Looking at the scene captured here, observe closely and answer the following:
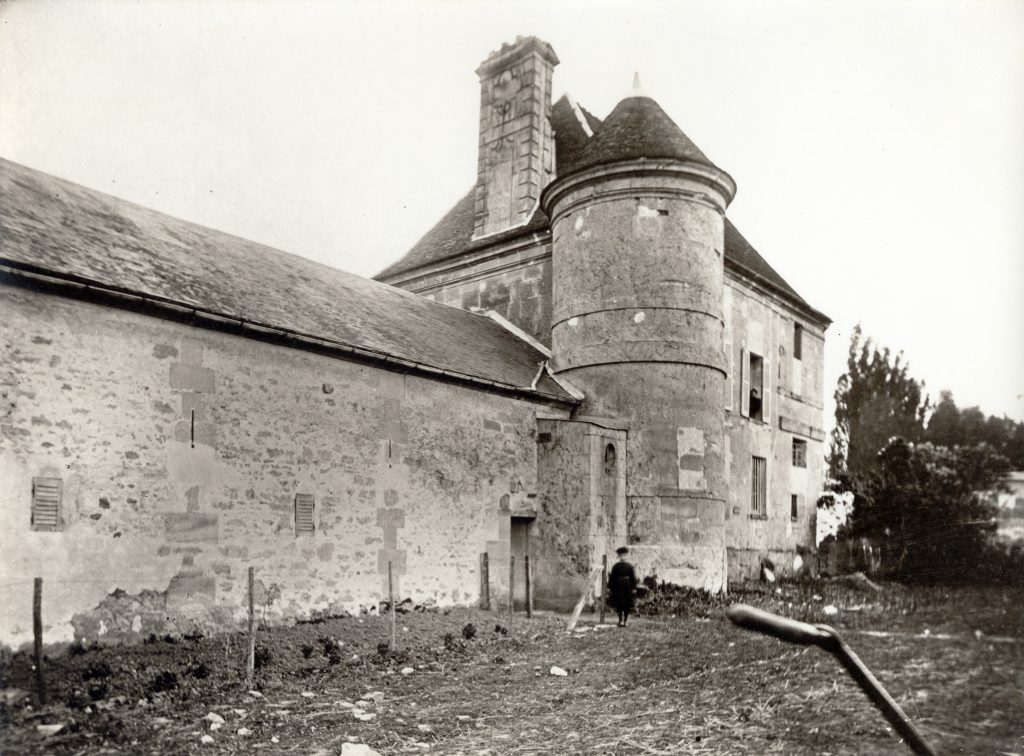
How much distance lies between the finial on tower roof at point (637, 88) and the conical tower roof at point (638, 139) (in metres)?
0.07

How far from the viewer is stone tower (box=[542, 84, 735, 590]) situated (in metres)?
14.9

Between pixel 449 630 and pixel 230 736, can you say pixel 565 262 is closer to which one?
pixel 449 630

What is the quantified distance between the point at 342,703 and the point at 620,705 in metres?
2.48

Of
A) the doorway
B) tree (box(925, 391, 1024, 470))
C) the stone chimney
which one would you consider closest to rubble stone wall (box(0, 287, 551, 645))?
the doorway

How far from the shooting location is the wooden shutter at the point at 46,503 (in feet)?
27.7

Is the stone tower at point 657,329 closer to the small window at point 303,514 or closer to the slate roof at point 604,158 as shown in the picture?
the slate roof at point 604,158

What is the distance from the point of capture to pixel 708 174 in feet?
51.3

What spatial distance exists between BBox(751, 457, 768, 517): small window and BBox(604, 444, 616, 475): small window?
6775 millimetres

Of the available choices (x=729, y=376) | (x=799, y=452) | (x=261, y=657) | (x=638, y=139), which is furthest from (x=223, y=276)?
(x=799, y=452)

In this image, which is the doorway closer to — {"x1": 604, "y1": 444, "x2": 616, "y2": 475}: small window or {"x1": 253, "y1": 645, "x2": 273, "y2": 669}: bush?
{"x1": 604, "y1": 444, "x2": 616, "y2": 475}: small window

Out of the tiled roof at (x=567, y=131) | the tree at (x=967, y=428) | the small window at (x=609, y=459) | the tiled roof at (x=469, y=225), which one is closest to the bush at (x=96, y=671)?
the tree at (x=967, y=428)

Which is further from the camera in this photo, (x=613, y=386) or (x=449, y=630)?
(x=613, y=386)

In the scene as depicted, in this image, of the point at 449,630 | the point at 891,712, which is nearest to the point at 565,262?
the point at 449,630

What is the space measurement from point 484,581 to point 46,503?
6.95 m
